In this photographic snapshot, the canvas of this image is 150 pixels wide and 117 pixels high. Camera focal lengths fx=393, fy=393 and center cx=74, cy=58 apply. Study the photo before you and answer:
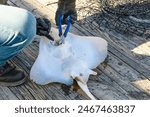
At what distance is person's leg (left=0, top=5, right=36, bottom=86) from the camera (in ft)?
7.39

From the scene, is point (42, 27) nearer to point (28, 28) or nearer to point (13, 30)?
point (28, 28)

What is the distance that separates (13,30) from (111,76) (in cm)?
80

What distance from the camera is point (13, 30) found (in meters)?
2.26

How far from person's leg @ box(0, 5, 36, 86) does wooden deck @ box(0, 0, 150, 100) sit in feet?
0.98

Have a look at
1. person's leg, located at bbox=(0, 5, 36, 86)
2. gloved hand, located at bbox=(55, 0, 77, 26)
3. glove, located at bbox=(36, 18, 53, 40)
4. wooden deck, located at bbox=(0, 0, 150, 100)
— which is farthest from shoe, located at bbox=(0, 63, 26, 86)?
gloved hand, located at bbox=(55, 0, 77, 26)

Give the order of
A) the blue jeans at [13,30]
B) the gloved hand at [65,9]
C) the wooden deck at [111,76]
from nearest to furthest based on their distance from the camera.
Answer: the blue jeans at [13,30] → the wooden deck at [111,76] → the gloved hand at [65,9]

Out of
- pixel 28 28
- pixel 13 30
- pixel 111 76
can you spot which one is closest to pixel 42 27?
pixel 28 28

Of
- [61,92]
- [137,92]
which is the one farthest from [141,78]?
[61,92]

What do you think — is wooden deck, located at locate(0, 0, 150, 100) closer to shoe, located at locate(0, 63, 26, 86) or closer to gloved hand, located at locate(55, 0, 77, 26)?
shoe, located at locate(0, 63, 26, 86)

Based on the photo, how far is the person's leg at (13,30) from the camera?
7.39ft

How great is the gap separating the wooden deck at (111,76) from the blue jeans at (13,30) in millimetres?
302

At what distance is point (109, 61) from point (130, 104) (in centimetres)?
58

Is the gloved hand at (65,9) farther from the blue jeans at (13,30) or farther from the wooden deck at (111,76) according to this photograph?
the blue jeans at (13,30)

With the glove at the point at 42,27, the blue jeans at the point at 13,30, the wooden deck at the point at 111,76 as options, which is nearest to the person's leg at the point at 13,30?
the blue jeans at the point at 13,30
